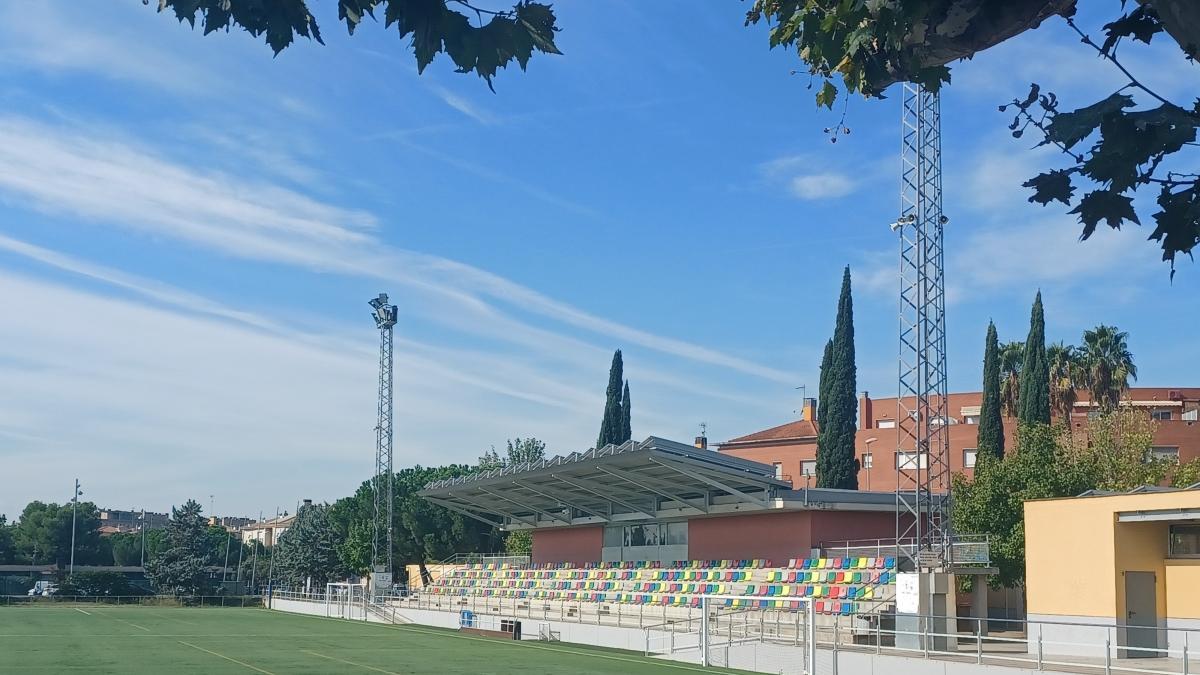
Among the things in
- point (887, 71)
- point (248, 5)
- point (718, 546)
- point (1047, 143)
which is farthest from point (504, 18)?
point (718, 546)

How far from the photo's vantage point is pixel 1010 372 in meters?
63.2

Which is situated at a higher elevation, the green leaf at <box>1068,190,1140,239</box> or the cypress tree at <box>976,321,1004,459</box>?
the cypress tree at <box>976,321,1004,459</box>

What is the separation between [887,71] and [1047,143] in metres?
0.96

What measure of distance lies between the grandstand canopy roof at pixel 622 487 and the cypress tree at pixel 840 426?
9.55 m

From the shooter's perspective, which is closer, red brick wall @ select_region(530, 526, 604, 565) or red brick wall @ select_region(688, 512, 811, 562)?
red brick wall @ select_region(688, 512, 811, 562)

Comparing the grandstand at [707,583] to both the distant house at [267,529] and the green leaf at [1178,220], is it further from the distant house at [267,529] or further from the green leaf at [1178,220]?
the distant house at [267,529]

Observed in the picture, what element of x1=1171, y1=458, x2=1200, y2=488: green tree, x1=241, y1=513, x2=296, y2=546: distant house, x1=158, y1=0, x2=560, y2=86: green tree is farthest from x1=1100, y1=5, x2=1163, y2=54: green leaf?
x1=241, y1=513, x2=296, y2=546: distant house

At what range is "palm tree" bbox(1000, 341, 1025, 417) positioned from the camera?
62188 millimetres

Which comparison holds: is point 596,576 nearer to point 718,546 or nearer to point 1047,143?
point 718,546

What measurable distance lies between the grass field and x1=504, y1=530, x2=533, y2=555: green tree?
26621mm

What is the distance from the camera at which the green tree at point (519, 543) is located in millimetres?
74875

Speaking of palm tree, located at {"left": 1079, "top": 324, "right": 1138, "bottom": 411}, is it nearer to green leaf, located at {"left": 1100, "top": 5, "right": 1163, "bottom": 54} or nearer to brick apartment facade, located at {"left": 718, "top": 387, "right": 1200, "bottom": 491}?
brick apartment facade, located at {"left": 718, "top": 387, "right": 1200, "bottom": 491}

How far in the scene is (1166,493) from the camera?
24.8 metres

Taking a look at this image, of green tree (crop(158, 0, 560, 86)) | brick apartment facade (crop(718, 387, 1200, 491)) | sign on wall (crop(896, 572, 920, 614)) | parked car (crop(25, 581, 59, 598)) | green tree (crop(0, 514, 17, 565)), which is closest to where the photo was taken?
green tree (crop(158, 0, 560, 86))
